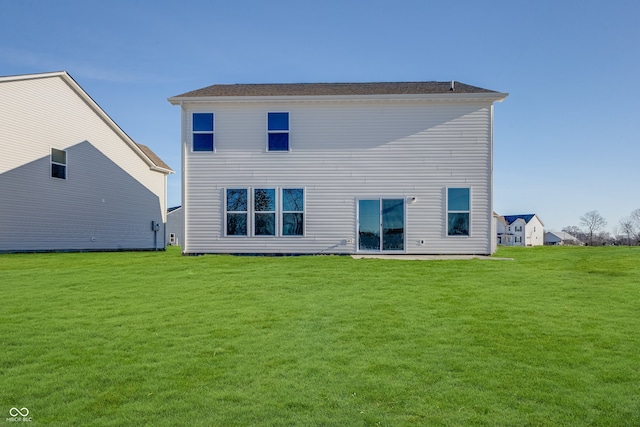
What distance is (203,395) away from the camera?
351 centimetres

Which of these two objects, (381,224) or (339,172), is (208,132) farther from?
(381,224)

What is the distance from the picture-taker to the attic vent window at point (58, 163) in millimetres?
18172

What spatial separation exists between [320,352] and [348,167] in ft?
35.8

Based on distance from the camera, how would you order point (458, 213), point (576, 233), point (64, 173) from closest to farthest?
point (458, 213) < point (64, 173) < point (576, 233)

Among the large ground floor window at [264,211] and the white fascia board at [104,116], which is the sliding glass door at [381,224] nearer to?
the large ground floor window at [264,211]

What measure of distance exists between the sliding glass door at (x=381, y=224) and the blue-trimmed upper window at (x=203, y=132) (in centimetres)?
564

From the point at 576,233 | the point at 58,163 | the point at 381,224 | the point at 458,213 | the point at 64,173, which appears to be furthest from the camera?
the point at 576,233

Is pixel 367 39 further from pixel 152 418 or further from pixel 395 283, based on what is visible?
pixel 152 418

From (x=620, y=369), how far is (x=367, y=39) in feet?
42.8

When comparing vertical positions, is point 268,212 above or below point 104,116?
below

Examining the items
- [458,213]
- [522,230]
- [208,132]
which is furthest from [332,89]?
[522,230]

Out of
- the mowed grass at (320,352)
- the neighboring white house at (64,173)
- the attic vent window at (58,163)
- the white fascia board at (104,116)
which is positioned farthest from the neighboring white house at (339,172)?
the white fascia board at (104,116)

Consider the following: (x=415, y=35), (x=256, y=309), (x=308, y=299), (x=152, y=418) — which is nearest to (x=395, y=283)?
(x=308, y=299)

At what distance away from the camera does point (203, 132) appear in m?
15.3
